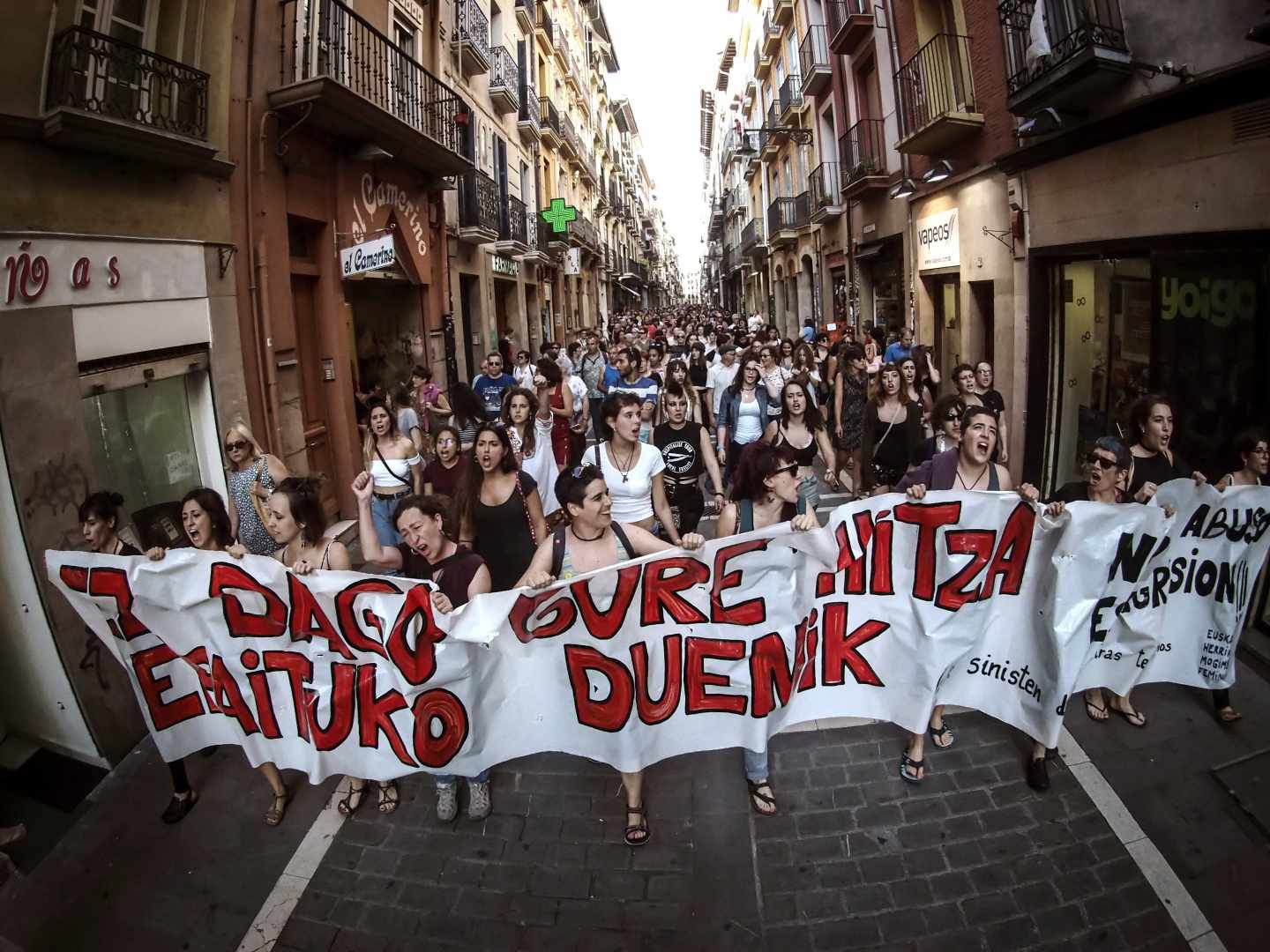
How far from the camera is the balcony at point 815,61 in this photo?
63.0ft

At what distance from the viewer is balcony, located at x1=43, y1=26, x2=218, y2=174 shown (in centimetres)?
504

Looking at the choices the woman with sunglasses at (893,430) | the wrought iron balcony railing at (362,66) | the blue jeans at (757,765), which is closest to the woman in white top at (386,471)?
the blue jeans at (757,765)

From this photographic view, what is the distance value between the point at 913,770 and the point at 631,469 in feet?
7.46

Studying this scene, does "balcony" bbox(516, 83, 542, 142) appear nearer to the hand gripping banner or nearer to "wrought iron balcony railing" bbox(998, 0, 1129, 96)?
"wrought iron balcony railing" bbox(998, 0, 1129, 96)

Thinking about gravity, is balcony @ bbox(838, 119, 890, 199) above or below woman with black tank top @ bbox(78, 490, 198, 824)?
above

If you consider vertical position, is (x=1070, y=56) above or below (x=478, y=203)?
below

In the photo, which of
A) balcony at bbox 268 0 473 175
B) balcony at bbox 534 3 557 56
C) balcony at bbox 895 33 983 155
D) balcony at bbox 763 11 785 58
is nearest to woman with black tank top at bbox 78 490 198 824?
balcony at bbox 268 0 473 175

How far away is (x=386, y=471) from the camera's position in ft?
18.6

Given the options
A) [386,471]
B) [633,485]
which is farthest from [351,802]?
[386,471]

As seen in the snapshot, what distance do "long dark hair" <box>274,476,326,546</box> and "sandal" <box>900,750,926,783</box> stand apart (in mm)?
3276

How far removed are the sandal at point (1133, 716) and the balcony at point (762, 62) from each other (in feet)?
96.7

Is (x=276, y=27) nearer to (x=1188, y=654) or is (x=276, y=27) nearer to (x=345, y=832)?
(x=345, y=832)

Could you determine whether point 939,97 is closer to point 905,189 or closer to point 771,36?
point 905,189

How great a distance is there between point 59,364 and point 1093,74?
334 inches
